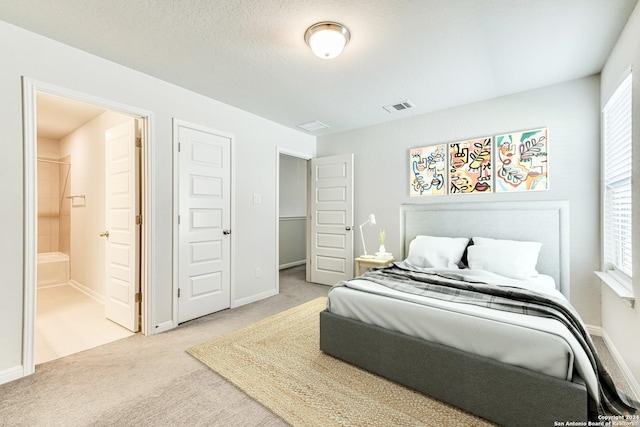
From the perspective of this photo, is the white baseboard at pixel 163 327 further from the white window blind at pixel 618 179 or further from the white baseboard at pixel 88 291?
the white window blind at pixel 618 179

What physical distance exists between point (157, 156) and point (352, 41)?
212 cm

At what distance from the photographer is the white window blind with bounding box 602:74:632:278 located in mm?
2154

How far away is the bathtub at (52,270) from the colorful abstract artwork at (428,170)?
5496 mm

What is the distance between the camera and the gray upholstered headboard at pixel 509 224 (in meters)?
→ 2.92

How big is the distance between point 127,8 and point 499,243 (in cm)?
369

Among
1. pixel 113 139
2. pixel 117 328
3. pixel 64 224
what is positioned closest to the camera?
pixel 117 328

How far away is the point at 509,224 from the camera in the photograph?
3193 millimetres

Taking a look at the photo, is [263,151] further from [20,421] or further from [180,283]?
[20,421]

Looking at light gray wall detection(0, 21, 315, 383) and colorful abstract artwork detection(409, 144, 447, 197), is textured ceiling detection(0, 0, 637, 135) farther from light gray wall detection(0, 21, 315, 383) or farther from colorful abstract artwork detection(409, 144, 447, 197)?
colorful abstract artwork detection(409, 144, 447, 197)

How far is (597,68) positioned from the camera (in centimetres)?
266

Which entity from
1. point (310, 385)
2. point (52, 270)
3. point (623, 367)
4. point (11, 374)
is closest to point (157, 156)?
point (11, 374)

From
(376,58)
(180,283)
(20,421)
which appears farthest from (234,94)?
(20,421)

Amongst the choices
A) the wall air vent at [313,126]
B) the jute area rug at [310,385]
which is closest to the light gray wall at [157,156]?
the wall air vent at [313,126]

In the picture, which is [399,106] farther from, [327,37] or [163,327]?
[163,327]
